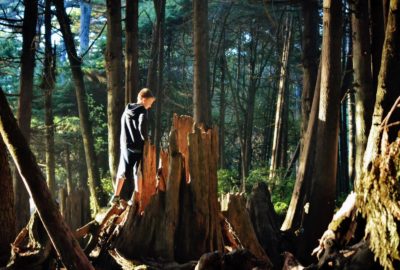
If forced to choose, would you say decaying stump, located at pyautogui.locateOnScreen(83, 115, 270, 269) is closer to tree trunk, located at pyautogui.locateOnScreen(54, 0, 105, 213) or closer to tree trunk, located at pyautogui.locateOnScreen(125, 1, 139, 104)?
tree trunk, located at pyautogui.locateOnScreen(125, 1, 139, 104)

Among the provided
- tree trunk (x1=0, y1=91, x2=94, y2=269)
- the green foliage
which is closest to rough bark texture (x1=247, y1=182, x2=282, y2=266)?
tree trunk (x1=0, y1=91, x2=94, y2=269)

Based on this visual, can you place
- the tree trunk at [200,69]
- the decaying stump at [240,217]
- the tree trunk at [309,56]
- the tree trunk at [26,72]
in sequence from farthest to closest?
the tree trunk at [309,56]
the tree trunk at [200,69]
the tree trunk at [26,72]
the decaying stump at [240,217]

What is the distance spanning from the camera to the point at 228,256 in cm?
585

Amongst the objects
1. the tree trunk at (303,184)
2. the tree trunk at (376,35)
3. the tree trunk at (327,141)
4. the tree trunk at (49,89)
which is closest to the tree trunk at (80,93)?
the tree trunk at (49,89)

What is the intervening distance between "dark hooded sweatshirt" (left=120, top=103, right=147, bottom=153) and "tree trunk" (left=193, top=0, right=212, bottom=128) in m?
4.20

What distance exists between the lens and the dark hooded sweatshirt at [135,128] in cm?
825

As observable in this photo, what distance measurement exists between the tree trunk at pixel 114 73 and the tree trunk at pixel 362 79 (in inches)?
198

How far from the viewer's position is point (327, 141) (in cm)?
913

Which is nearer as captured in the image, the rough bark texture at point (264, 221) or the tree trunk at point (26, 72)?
the rough bark texture at point (264, 221)

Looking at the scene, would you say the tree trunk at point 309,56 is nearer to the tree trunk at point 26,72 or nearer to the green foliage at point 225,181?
the green foliage at point 225,181

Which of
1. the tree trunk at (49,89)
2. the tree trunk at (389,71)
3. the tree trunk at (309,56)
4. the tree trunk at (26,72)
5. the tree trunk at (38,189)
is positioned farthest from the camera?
the tree trunk at (49,89)

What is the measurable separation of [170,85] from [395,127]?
1862 cm

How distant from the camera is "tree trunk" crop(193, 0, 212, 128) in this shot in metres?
12.5

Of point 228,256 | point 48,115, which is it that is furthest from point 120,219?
point 48,115
